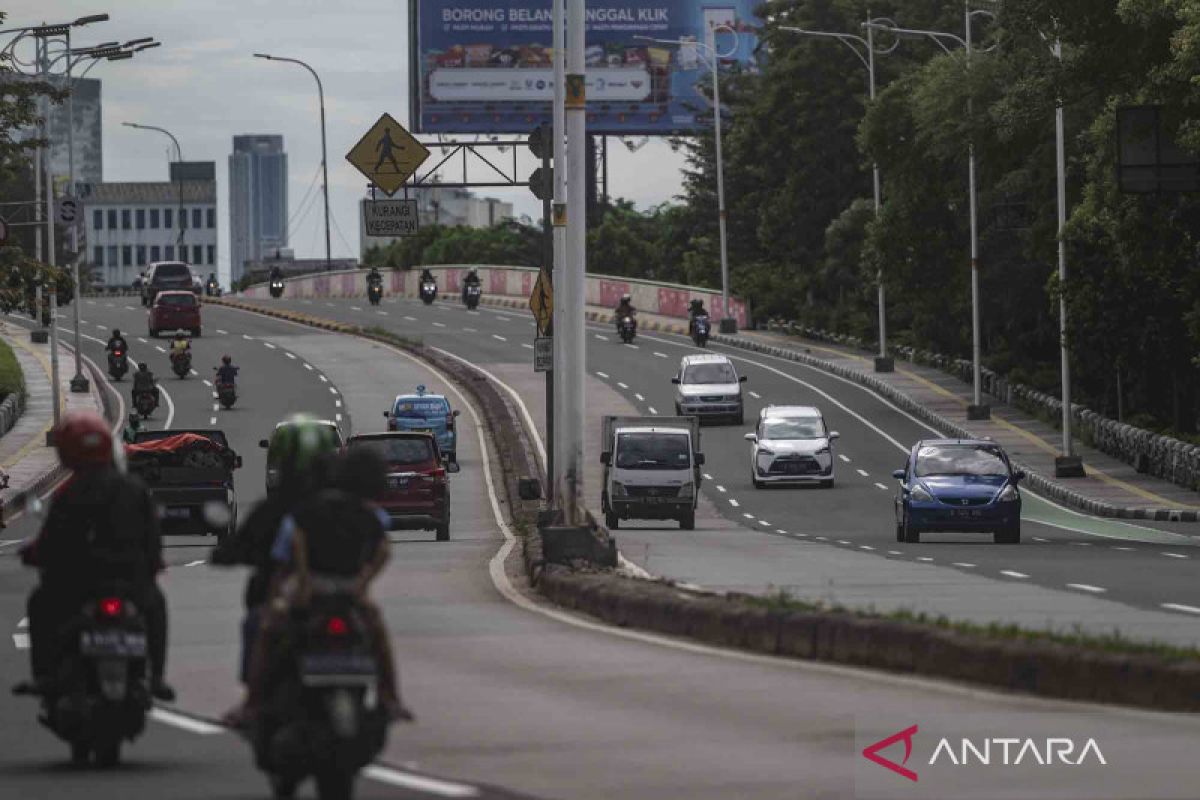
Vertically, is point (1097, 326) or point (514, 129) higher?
point (514, 129)

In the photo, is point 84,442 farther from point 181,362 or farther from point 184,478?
point 181,362

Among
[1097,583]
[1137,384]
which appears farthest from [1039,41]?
[1097,583]

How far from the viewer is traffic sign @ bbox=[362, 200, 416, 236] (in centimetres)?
4659

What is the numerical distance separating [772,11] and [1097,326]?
44.3m

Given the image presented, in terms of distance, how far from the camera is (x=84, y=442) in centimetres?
1214

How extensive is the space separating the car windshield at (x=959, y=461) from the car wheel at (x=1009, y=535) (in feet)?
3.40

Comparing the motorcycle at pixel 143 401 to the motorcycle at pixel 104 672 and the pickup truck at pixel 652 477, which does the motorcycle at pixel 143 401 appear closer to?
the pickup truck at pixel 652 477

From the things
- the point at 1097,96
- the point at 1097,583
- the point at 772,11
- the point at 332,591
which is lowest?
the point at 1097,583

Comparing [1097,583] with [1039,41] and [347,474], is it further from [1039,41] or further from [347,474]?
[1039,41]

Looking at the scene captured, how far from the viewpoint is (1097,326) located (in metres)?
61.2

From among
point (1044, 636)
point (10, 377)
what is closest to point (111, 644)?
point (1044, 636)

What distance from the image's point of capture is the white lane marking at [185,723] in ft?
46.2

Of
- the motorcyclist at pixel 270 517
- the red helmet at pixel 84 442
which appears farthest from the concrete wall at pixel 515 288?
the motorcyclist at pixel 270 517

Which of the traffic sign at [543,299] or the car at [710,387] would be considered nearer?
the traffic sign at [543,299]
